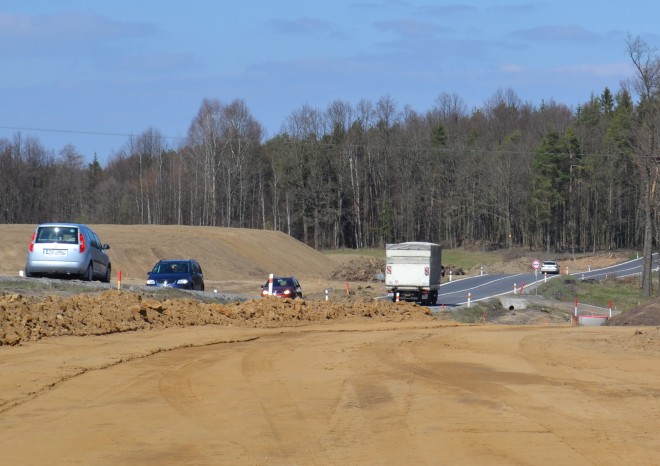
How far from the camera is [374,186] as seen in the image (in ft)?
399

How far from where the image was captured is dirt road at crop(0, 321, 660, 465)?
9469mm

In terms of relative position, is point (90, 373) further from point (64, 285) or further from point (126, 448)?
point (64, 285)

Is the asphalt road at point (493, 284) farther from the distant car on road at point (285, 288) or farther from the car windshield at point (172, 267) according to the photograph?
the car windshield at point (172, 267)

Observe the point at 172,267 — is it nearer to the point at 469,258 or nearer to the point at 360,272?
Answer: the point at 360,272

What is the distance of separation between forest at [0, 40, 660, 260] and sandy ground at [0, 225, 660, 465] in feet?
285

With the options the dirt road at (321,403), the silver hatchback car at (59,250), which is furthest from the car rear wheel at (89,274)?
the dirt road at (321,403)

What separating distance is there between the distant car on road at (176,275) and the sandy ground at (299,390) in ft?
26.6

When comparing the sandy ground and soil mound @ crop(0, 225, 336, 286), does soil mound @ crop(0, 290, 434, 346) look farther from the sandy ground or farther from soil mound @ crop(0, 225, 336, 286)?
soil mound @ crop(0, 225, 336, 286)

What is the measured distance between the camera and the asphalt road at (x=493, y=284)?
185ft

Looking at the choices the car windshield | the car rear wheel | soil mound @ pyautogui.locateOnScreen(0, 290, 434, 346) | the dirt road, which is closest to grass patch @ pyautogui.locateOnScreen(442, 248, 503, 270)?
the car windshield

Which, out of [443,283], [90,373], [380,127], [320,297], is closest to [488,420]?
[90,373]

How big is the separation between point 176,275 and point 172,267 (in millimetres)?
840

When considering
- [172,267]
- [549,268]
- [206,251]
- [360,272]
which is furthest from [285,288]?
[549,268]

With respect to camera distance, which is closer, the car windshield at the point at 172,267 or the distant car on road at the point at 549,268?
the car windshield at the point at 172,267
